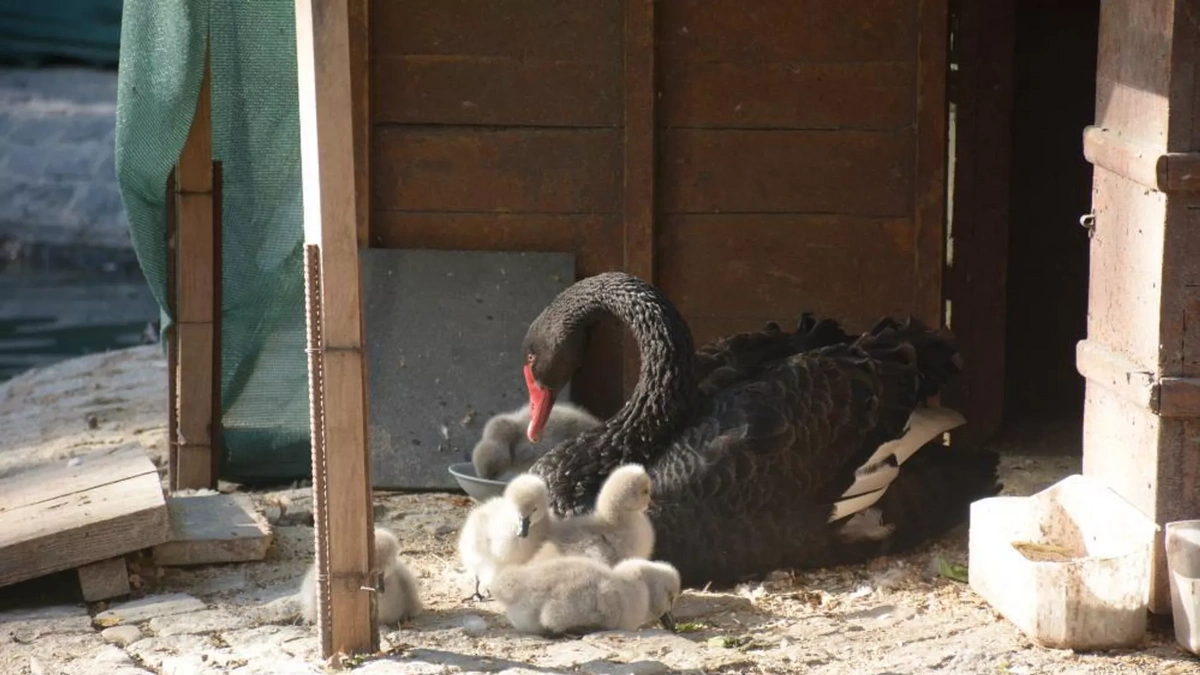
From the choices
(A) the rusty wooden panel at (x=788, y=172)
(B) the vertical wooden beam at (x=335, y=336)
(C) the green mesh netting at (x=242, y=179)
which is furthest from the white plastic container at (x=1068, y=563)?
(C) the green mesh netting at (x=242, y=179)

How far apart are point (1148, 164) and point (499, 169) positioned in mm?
3102

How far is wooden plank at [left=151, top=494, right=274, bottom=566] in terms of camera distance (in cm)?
565

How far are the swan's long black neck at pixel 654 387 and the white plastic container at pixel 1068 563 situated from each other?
41.3 inches

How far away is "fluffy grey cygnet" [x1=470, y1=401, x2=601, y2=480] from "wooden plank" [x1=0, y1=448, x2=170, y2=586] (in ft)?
3.93

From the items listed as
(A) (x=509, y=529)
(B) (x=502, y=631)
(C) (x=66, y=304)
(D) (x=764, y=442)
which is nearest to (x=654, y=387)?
(D) (x=764, y=442)

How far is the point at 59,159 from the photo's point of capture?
14930 mm

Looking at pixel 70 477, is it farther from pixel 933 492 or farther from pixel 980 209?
pixel 980 209

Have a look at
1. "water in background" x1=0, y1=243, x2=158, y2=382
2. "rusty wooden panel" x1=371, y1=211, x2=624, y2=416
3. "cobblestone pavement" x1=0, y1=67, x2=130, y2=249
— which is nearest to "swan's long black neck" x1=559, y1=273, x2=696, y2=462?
"rusty wooden panel" x1=371, y1=211, x2=624, y2=416

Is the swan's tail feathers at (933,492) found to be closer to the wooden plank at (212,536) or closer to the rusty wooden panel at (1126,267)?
the rusty wooden panel at (1126,267)

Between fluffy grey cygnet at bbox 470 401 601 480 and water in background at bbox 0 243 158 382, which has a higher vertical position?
fluffy grey cygnet at bbox 470 401 601 480

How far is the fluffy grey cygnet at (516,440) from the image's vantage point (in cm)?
621

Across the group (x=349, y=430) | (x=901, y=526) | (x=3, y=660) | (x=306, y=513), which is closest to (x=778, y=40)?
(x=901, y=526)

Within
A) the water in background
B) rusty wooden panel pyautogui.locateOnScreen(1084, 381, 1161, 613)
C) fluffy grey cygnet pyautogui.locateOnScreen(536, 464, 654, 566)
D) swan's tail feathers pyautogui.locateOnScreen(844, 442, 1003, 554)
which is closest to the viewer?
rusty wooden panel pyautogui.locateOnScreen(1084, 381, 1161, 613)

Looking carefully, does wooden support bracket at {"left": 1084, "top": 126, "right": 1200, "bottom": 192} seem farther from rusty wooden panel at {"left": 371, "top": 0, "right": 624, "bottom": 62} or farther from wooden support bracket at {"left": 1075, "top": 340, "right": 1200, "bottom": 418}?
rusty wooden panel at {"left": 371, "top": 0, "right": 624, "bottom": 62}
